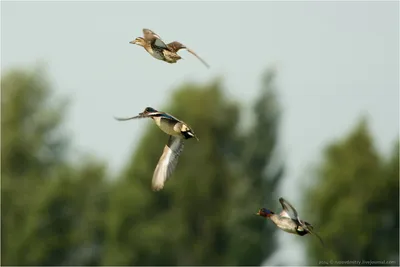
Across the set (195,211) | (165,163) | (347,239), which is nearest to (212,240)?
(195,211)

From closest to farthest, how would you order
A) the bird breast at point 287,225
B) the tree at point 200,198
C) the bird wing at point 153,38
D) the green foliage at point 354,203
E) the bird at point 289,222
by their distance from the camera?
the bird wing at point 153,38
the bird at point 289,222
the bird breast at point 287,225
the green foliage at point 354,203
the tree at point 200,198

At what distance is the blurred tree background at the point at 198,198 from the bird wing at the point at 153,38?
31.0m

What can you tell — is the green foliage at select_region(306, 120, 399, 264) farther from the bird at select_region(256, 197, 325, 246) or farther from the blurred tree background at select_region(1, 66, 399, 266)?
the bird at select_region(256, 197, 325, 246)

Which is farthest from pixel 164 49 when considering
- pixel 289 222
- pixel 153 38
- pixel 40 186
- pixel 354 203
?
pixel 40 186

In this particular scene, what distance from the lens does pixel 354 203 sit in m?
55.4

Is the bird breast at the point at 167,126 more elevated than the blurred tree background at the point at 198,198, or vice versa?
the bird breast at the point at 167,126

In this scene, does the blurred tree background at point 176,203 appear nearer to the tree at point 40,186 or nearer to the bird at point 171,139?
the tree at point 40,186

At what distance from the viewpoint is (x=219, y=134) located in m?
59.4

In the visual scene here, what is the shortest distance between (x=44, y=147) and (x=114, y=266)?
9.04m

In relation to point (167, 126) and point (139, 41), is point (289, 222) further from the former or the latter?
point (139, 41)

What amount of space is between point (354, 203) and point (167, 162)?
107 feet

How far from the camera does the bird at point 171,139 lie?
71.5 feet

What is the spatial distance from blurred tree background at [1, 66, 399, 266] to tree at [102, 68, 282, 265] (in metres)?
0.05

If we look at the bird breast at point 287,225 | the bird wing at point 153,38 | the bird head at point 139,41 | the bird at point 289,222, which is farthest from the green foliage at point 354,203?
the bird wing at point 153,38
